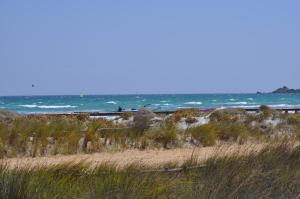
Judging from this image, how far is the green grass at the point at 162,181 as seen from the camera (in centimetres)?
629

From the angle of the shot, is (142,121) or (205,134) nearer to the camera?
(205,134)

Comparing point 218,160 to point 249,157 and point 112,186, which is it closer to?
point 249,157

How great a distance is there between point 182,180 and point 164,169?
0.95m

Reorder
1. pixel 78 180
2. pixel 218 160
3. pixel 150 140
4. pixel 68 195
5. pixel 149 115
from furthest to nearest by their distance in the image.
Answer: pixel 149 115
pixel 150 140
pixel 218 160
pixel 78 180
pixel 68 195

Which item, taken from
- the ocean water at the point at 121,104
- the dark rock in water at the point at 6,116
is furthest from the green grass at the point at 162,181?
A: the ocean water at the point at 121,104

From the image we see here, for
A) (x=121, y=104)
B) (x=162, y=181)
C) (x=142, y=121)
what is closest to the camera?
(x=162, y=181)

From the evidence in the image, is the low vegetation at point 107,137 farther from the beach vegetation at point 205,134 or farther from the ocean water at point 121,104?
the ocean water at point 121,104

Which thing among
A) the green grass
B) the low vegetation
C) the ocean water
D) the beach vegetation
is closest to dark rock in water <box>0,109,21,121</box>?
the low vegetation

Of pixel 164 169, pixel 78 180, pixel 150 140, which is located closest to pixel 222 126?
pixel 150 140

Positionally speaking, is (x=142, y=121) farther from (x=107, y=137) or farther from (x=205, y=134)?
(x=205, y=134)

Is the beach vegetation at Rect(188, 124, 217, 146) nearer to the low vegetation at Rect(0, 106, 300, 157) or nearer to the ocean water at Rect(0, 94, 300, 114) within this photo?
the low vegetation at Rect(0, 106, 300, 157)

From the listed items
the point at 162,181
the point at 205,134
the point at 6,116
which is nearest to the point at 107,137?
the point at 205,134

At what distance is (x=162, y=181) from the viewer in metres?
6.82

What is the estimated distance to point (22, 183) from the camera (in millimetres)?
6367
